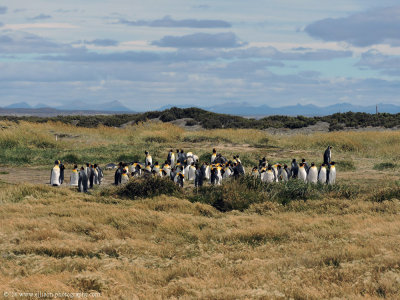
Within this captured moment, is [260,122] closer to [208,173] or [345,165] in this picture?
[345,165]

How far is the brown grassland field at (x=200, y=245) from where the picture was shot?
6656mm

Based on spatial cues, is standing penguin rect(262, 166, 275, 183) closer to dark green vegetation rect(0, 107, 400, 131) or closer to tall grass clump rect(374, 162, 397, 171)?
tall grass clump rect(374, 162, 397, 171)

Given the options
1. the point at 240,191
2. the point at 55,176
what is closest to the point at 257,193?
the point at 240,191

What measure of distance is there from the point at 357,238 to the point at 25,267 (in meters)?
5.33

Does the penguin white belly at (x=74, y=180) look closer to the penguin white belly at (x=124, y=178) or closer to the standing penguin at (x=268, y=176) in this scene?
the penguin white belly at (x=124, y=178)

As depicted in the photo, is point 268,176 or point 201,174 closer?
point 268,176

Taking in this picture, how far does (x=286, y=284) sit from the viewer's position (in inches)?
261

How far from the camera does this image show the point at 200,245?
896cm

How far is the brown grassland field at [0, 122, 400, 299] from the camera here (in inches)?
262

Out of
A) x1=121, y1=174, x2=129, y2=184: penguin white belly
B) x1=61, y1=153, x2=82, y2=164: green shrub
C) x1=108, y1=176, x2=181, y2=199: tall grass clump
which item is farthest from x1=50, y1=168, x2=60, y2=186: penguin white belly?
x1=61, y1=153, x2=82, y2=164: green shrub

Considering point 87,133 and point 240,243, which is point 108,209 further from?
point 87,133

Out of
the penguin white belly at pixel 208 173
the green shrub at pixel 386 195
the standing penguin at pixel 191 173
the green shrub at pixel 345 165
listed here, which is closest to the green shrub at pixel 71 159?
the standing penguin at pixel 191 173

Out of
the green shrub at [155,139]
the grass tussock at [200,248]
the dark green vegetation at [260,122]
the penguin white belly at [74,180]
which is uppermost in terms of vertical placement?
the dark green vegetation at [260,122]

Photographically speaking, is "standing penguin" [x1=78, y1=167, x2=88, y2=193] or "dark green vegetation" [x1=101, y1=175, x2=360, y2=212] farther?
"standing penguin" [x1=78, y1=167, x2=88, y2=193]
